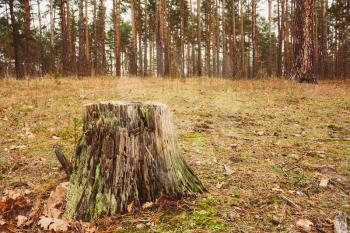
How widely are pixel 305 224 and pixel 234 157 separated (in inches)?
54.6

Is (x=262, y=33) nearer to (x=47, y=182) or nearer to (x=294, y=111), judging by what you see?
(x=294, y=111)

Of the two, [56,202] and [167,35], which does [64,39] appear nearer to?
[167,35]

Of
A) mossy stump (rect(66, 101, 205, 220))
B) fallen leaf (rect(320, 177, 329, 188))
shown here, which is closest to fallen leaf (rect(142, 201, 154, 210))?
mossy stump (rect(66, 101, 205, 220))

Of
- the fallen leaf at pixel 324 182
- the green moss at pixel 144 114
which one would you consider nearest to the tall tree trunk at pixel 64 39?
the green moss at pixel 144 114

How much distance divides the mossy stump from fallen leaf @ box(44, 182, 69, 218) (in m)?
0.13

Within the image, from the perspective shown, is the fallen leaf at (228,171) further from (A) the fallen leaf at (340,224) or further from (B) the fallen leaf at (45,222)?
(B) the fallen leaf at (45,222)

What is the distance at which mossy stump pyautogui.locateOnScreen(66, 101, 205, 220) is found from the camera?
7.55ft

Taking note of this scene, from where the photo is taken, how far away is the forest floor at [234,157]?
2.21 m

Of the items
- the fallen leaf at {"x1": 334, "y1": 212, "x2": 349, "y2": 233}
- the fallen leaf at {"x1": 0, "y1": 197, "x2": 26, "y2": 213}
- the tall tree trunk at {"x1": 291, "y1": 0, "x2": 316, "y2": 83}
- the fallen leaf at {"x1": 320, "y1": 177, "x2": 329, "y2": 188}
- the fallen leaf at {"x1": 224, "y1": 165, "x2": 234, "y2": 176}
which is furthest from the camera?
the tall tree trunk at {"x1": 291, "y1": 0, "x2": 316, "y2": 83}

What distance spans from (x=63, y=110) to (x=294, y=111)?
4.77 m

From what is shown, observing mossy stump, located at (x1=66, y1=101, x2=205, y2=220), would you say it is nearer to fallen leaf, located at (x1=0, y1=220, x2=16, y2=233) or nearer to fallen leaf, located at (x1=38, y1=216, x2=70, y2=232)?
fallen leaf, located at (x1=38, y1=216, x2=70, y2=232)

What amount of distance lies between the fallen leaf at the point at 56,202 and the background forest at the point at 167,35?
9.01 metres

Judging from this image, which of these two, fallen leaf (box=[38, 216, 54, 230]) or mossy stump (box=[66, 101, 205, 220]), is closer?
fallen leaf (box=[38, 216, 54, 230])

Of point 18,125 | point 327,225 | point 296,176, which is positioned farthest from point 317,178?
point 18,125
